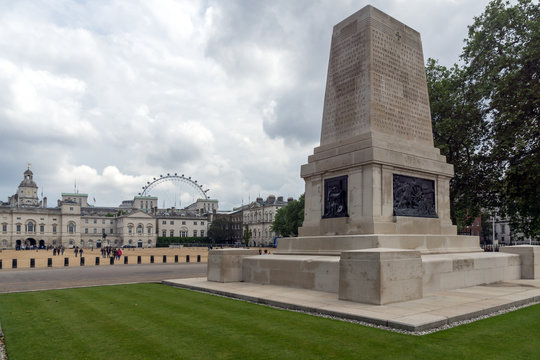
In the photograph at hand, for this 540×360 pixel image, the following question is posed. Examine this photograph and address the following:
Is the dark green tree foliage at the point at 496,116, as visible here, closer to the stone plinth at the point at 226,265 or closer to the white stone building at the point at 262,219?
the stone plinth at the point at 226,265

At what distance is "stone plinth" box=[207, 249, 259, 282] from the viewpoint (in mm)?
14871

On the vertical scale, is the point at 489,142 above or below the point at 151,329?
above

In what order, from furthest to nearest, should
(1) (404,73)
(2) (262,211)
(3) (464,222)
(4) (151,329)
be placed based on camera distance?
(2) (262,211), (3) (464,222), (1) (404,73), (4) (151,329)

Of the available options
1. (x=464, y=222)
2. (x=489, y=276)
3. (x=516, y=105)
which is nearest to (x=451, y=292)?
(x=489, y=276)

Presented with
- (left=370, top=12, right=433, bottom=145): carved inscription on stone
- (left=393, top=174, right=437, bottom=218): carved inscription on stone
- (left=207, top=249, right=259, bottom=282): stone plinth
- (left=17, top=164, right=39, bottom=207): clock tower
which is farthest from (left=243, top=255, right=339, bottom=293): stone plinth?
(left=17, top=164, right=39, bottom=207): clock tower

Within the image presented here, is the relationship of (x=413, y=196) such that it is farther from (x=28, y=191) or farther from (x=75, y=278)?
(x=28, y=191)

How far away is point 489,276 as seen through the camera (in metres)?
14.2

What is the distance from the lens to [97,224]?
15550cm

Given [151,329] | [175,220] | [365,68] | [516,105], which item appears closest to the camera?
[151,329]

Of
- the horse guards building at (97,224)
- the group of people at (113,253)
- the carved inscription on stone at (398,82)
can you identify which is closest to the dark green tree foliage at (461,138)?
the carved inscription on stone at (398,82)

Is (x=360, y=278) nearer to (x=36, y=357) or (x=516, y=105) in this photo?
(x=36, y=357)

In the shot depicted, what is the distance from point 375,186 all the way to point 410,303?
5167 millimetres

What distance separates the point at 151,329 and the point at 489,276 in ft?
37.7

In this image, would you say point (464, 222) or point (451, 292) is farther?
point (464, 222)
